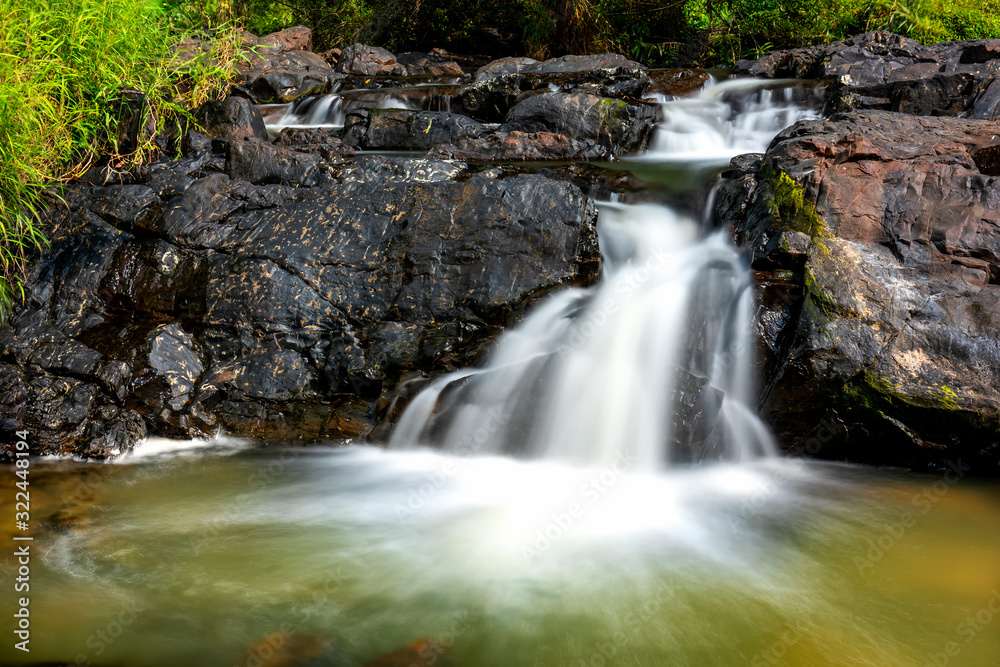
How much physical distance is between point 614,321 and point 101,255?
11.6 feet

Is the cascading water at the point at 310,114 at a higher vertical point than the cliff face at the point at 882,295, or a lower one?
higher

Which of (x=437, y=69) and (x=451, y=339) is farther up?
(x=437, y=69)

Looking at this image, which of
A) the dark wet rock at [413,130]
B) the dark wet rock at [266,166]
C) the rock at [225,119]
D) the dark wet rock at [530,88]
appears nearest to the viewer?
the dark wet rock at [266,166]

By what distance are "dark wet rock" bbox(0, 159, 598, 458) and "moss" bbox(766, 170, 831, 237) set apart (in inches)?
47.6

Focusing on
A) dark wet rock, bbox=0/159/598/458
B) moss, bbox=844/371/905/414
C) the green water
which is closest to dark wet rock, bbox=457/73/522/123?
dark wet rock, bbox=0/159/598/458

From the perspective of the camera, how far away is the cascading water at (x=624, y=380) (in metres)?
3.89

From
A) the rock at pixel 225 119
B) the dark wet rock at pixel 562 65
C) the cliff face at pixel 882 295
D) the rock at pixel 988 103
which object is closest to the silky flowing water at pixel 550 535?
the cliff face at pixel 882 295

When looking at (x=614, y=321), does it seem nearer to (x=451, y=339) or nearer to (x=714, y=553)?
(x=451, y=339)

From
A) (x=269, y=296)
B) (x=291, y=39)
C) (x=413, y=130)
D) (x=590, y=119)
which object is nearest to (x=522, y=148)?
(x=590, y=119)

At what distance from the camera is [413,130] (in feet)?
24.2

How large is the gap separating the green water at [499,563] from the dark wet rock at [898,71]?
414cm

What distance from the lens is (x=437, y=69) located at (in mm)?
12039

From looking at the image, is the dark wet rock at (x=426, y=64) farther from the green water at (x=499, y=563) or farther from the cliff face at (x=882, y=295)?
the green water at (x=499, y=563)

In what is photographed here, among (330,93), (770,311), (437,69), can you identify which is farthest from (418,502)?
(437,69)
